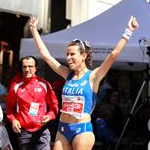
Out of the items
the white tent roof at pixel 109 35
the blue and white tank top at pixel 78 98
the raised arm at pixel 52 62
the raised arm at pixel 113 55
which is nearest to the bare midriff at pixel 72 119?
the blue and white tank top at pixel 78 98

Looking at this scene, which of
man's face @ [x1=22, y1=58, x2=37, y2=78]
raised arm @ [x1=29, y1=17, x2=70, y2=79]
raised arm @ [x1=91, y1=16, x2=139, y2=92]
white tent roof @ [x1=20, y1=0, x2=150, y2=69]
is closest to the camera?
raised arm @ [x1=91, y1=16, x2=139, y2=92]

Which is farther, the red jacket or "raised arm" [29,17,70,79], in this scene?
the red jacket

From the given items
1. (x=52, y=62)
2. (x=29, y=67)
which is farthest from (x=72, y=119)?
(x=29, y=67)

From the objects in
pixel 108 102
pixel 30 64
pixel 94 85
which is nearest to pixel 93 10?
pixel 108 102

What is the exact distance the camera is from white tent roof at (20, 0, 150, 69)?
7.73 m

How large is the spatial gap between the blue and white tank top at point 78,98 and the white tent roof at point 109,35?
2689 millimetres

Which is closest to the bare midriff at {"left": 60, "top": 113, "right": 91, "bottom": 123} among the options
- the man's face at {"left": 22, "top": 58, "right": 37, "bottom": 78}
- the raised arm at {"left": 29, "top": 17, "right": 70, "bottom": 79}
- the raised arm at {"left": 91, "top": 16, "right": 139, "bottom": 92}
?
the raised arm at {"left": 91, "top": 16, "right": 139, "bottom": 92}

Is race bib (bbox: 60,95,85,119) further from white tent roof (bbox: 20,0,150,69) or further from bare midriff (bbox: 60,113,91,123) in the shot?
white tent roof (bbox: 20,0,150,69)

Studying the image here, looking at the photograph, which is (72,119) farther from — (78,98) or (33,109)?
(33,109)

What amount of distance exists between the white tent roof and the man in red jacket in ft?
5.71

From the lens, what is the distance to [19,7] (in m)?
12.3

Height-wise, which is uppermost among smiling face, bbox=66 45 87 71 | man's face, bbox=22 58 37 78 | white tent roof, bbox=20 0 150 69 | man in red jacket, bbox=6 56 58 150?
white tent roof, bbox=20 0 150 69

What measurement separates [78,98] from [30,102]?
147 cm

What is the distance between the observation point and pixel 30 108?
21.0 ft
